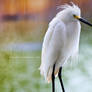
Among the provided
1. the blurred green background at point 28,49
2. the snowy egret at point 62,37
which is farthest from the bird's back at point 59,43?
the blurred green background at point 28,49

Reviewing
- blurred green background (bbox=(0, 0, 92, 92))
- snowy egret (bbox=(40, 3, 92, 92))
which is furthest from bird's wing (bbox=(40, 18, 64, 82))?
blurred green background (bbox=(0, 0, 92, 92))

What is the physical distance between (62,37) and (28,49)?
972 millimetres

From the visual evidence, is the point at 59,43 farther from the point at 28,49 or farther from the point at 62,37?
the point at 28,49

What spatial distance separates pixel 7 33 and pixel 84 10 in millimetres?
812

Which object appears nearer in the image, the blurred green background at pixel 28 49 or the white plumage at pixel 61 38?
the white plumage at pixel 61 38

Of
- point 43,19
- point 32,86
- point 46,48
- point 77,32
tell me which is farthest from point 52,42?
point 32,86

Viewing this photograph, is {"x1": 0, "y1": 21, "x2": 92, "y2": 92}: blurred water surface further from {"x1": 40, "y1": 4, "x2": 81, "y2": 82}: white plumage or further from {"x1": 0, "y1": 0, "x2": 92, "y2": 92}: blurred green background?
{"x1": 40, "y1": 4, "x2": 81, "y2": 82}: white plumage

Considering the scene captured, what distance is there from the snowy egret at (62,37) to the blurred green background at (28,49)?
2.48 ft

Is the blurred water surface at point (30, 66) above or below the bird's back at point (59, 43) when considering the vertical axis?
below

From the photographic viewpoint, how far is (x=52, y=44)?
161 centimetres

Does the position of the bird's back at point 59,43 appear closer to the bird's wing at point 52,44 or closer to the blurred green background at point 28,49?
the bird's wing at point 52,44

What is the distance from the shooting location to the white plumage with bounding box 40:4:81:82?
1581 millimetres

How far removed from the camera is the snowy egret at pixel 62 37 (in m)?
1.58

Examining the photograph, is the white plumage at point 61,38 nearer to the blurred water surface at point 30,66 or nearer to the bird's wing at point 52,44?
the bird's wing at point 52,44
